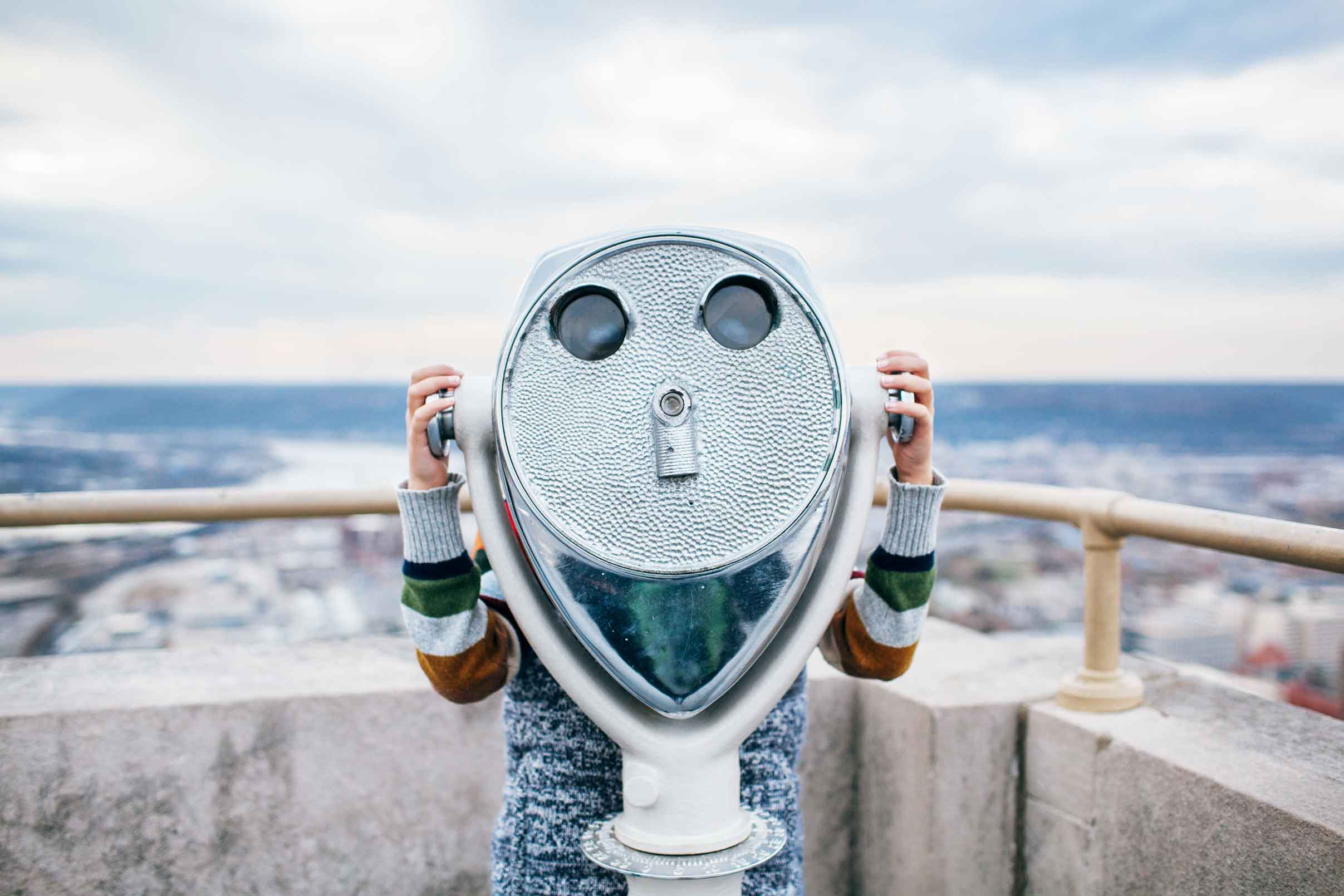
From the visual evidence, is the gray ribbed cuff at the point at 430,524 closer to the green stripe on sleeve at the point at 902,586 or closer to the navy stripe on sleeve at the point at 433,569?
the navy stripe on sleeve at the point at 433,569

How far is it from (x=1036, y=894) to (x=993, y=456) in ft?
26.5

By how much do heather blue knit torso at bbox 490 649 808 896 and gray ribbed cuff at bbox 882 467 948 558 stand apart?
19cm

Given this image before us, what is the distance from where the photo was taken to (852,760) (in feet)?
5.99

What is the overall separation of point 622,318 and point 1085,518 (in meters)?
1.00

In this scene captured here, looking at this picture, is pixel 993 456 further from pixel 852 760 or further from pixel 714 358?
pixel 714 358

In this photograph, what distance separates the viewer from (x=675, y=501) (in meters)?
0.82

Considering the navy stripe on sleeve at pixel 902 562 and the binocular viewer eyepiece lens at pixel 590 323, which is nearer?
the binocular viewer eyepiece lens at pixel 590 323

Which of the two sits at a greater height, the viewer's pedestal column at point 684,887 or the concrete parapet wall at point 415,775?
the viewer's pedestal column at point 684,887

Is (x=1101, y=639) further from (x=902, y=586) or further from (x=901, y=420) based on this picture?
(x=901, y=420)

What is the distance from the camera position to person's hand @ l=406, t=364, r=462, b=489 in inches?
37.8

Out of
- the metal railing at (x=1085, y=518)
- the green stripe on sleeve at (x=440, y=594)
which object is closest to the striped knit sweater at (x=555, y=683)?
the green stripe on sleeve at (x=440, y=594)

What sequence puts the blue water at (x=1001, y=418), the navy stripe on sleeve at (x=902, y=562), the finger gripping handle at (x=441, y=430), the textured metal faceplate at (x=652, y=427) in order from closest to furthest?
the textured metal faceplate at (x=652, y=427), the finger gripping handle at (x=441, y=430), the navy stripe on sleeve at (x=902, y=562), the blue water at (x=1001, y=418)

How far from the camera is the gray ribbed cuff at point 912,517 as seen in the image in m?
1.04

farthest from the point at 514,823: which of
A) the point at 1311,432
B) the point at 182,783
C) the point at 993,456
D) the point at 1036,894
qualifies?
the point at 1311,432
